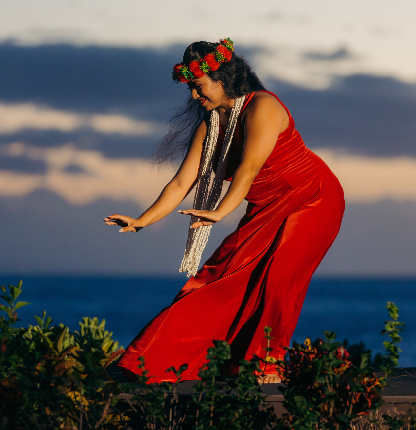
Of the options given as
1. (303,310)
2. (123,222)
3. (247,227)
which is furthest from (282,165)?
(303,310)

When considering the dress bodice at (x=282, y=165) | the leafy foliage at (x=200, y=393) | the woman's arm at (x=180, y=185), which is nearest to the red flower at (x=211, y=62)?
the dress bodice at (x=282, y=165)

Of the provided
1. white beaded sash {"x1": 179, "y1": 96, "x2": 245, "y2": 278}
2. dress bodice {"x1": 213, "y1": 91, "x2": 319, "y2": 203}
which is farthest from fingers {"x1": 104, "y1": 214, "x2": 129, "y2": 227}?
dress bodice {"x1": 213, "y1": 91, "x2": 319, "y2": 203}

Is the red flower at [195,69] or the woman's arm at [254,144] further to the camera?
the red flower at [195,69]

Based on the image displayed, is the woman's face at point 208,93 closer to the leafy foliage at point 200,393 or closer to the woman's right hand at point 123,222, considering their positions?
the woman's right hand at point 123,222

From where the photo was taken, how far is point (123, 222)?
139 inches

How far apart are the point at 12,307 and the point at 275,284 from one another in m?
1.38

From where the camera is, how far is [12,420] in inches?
101

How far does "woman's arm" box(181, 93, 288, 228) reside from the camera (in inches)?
127

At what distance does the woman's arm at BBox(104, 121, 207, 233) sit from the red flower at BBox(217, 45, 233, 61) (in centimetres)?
47

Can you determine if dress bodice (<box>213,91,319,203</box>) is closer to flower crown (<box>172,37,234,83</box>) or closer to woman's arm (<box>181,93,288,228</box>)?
woman's arm (<box>181,93,288,228</box>)

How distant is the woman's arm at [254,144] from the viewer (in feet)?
10.6

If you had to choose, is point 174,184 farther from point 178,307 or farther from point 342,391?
point 342,391

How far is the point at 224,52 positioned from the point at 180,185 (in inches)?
32.5

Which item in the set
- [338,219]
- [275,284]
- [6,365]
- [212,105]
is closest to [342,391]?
[275,284]
